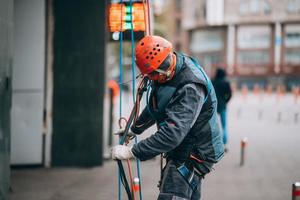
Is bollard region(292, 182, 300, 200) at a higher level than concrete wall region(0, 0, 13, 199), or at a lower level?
lower

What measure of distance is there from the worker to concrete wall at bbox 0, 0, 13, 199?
201cm

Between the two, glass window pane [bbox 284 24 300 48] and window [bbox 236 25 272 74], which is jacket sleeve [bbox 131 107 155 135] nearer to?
glass window pane [bbox 284 24 300 48]

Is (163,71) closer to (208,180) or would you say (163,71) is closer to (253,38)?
(208,180)

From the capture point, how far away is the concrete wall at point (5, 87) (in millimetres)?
5408

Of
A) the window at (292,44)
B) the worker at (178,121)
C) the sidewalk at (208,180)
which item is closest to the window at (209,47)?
the window at (292,44)

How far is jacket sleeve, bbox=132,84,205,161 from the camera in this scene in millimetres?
3674

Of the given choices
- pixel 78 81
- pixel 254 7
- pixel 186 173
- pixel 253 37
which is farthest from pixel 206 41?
pixel 186 173

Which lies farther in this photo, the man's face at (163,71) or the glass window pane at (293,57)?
the glass window pane at (293,57)

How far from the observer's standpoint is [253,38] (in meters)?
58.9

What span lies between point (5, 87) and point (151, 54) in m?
2.41

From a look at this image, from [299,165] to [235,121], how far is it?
431 inches

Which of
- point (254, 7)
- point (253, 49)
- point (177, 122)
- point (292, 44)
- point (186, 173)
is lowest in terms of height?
point (186, 173)

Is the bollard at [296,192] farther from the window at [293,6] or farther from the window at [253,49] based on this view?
the window at [253,49]

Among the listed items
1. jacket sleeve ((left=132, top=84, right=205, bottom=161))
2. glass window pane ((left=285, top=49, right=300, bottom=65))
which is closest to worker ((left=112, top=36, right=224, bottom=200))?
jacket sleeve ((left=132, top=84, right=205, bottom=161))
